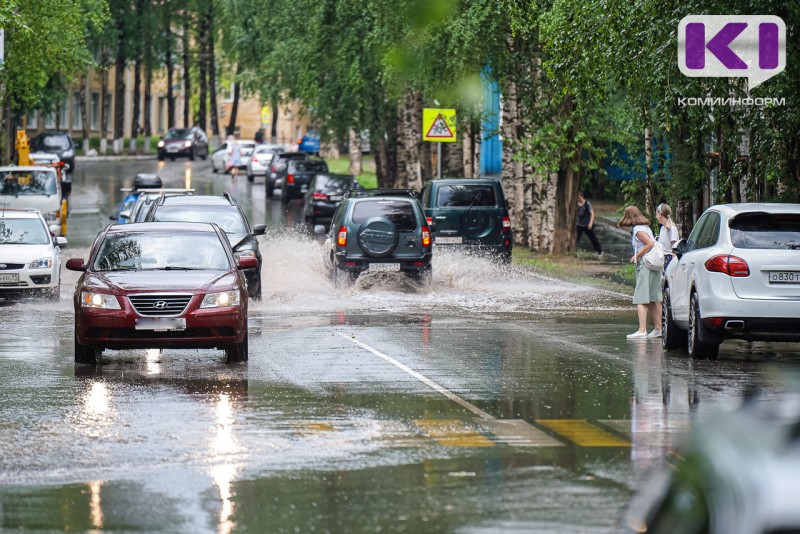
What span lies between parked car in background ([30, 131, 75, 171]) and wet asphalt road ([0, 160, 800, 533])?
45.3 m

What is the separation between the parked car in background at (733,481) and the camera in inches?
189

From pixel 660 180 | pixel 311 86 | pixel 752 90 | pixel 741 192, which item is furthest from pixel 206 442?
pixel 311 86

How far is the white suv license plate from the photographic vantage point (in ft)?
102

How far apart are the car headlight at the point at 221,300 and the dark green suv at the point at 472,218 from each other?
15516mm

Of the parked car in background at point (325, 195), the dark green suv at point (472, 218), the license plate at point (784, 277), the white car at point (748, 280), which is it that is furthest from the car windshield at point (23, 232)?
the parked car in background at point (325, 195)

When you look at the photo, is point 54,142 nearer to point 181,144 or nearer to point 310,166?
point 181,144

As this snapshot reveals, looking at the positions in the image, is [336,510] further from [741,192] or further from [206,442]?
[741,192]

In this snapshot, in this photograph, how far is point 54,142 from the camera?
67.9 m

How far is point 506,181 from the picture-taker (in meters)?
39.5

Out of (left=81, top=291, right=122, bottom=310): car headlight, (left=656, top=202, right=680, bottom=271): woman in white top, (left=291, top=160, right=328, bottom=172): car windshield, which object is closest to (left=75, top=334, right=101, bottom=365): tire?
(left=81, top=291, right=122, bottom=310): car headlight

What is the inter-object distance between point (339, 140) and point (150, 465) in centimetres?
4171

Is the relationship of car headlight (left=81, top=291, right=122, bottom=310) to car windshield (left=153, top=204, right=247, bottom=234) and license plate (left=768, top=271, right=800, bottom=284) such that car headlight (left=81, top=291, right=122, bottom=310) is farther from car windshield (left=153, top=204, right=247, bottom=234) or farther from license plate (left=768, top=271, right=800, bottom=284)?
car windshield (left=153, top=204, right=247, bottom=234)

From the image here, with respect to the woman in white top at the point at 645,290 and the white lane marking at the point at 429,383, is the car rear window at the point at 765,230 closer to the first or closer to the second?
the woman in white top at the point at 645,290

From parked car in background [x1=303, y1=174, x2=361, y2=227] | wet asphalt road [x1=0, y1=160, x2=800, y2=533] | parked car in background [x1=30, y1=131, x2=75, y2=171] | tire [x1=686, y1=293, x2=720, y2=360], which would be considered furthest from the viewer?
parked car in background [x1=30, y1=131, x2=75, y2=171]
